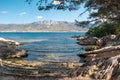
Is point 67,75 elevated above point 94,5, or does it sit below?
below

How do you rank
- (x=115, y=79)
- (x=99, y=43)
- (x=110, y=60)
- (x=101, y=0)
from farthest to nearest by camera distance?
(x=99, y=43)
(x=101, y=0)
(x=110, y=60)
(x=115, y=79)

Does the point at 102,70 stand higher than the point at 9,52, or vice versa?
the point at 102,70

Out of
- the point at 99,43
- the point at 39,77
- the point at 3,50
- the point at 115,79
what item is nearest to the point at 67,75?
the point at 39,77

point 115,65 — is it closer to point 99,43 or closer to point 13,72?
point 13,72

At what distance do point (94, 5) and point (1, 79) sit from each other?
342 inches

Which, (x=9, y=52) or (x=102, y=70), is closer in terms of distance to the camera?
(x=102, y=70)

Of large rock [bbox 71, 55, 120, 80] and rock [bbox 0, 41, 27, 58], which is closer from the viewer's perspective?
large rock [bbox 71, 55, 120, 80]

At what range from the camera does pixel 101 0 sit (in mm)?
19812

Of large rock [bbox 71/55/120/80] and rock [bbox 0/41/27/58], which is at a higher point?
large rock [bbox 71/55/120/80]

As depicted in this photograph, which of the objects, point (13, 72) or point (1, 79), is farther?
point (13, 72)

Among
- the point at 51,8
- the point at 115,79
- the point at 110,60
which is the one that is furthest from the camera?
the point at 51,8

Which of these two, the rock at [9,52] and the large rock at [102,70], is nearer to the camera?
the large rock at [102,70]

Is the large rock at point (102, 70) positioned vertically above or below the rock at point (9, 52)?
above

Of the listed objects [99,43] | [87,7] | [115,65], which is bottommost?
[99,43]
